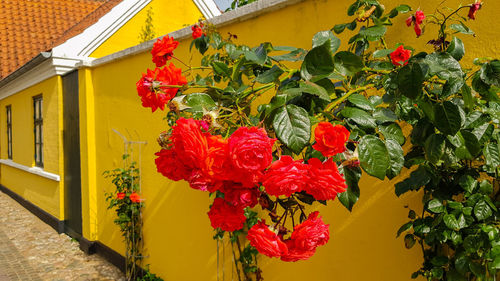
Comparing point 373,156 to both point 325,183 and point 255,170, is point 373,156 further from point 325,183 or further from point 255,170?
point 255,170

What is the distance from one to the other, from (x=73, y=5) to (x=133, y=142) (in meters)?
9.80

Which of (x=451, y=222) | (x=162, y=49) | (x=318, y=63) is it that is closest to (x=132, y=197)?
(x=162, y=49)

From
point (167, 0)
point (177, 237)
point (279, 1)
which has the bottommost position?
point (177, 237)

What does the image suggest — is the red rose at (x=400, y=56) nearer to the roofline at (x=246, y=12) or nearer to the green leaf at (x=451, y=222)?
the green leaf at (x=451, y=222)

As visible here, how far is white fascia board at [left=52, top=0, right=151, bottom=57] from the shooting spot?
20.1ft

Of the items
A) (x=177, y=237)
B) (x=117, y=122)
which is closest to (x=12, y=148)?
(x=117, y=122)

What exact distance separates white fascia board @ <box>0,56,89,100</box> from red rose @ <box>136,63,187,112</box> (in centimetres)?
469

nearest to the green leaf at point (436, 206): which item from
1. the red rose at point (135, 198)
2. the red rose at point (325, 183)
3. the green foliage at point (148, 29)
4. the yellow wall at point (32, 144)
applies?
the red rose at point (325, 183)

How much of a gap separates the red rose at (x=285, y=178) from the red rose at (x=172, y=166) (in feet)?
0.88

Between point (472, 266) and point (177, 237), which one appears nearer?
point (472, 266)

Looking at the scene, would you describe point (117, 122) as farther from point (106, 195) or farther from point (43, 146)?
point (43, 146)

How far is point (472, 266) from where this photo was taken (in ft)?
4.96

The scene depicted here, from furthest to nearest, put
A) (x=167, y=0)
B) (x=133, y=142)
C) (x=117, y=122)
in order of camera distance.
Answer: (x=167, y=0) → (x=117, y=122) → (x=133, y=142)

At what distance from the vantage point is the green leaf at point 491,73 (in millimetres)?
1273
